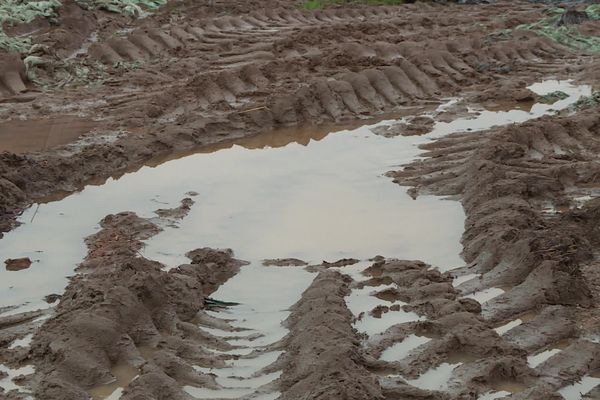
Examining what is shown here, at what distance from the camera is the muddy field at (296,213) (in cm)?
458

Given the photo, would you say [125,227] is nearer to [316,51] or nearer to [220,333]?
[220,333]

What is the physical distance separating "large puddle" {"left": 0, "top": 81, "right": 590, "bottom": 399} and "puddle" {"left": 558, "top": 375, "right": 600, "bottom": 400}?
0.63 metres

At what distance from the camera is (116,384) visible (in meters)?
4.45

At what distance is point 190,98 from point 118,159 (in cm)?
191

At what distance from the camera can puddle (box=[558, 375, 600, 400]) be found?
4340 millimetres

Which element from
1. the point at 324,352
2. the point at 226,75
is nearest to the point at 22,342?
the point at 324,352

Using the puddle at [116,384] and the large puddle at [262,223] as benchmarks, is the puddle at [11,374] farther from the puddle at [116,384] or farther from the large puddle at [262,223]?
the large puddle at [262,223]

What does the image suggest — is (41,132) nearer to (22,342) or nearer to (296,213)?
(296,213)

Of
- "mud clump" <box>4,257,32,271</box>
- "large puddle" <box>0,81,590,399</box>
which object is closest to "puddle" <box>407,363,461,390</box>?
"large puddle" <box>0,81,590,399</box>

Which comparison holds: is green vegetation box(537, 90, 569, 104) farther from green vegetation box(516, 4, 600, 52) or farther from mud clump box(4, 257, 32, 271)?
mud clump box(4, 257, 32, 271)

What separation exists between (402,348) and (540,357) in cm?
80

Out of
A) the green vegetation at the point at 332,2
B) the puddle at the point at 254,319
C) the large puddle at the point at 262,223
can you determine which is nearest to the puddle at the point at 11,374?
the large puddle at the point at 262,223

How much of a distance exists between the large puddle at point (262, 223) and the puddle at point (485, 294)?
50cm

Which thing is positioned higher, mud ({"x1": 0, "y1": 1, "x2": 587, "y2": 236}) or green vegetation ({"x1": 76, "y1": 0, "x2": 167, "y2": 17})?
green vegetation ({"x1": 76, "y1": 0, "x2": 167, "y2": 17})
